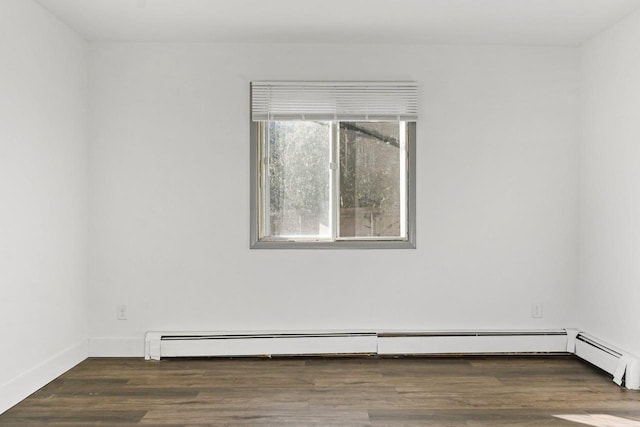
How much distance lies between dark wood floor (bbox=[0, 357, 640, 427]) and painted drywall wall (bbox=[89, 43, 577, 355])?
16.6 inches

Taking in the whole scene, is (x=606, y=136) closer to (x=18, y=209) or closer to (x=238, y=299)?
(x=238, y=299)

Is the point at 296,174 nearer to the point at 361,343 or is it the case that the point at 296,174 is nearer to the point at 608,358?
the point at 361,343

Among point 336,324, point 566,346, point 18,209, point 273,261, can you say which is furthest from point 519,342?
point 18,209

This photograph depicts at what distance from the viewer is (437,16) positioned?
3.94 meters

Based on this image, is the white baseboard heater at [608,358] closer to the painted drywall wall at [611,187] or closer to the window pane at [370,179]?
the painted drywall wall at [611,187]

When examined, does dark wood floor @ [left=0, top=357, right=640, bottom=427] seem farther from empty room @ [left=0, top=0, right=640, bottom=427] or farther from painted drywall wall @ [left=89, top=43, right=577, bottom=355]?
painted drywall wall @ [left=89, top=43, right=577, bottom=355]

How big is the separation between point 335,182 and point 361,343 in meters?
1.32

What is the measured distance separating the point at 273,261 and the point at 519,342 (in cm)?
211

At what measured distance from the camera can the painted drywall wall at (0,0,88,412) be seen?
3.38 m

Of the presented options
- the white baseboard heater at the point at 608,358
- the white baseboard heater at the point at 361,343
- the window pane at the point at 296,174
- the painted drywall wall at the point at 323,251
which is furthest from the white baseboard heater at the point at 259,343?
the white baseboard heater at the point at 608,358

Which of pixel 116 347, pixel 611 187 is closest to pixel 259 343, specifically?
pixel 116 347

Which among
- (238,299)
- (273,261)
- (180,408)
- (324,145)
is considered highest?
(324,145)

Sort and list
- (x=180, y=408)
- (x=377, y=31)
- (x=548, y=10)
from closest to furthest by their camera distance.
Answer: (x=180, y=408), (x=548, y=10), (x=377, y=31)

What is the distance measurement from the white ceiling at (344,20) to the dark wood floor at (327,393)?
8.34ft
